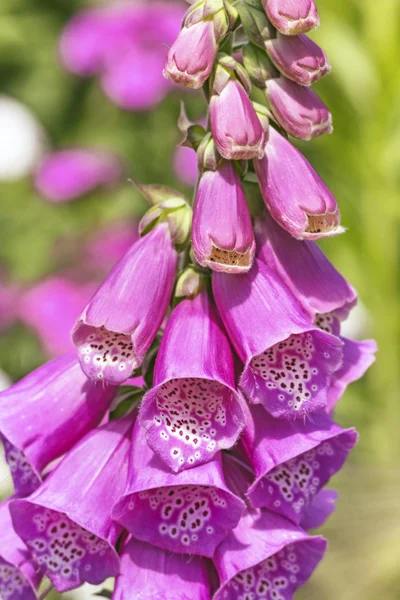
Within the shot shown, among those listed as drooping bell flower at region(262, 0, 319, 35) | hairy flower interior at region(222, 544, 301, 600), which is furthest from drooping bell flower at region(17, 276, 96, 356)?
drooping bell flower at region(262, 0, 319, 35)

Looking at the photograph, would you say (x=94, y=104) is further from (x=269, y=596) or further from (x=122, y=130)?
(x=269, y=596)

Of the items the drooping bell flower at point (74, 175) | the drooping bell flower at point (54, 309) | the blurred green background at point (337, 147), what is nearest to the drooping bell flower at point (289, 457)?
the drooping bell flower at point (54, 309)

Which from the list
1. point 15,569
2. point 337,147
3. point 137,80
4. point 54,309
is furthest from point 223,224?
point 337,147

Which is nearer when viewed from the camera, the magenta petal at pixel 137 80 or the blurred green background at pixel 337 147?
the magenta petal at pixel 137 80

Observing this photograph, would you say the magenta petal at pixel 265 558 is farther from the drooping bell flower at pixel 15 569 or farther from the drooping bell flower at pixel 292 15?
the drooping bell flower at pixel 292 15

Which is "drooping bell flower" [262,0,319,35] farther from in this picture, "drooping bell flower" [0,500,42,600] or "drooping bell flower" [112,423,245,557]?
"drooping bell flower" [0,500,42,600]

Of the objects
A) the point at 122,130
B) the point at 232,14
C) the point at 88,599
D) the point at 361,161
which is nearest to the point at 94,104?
the point at 122,130
